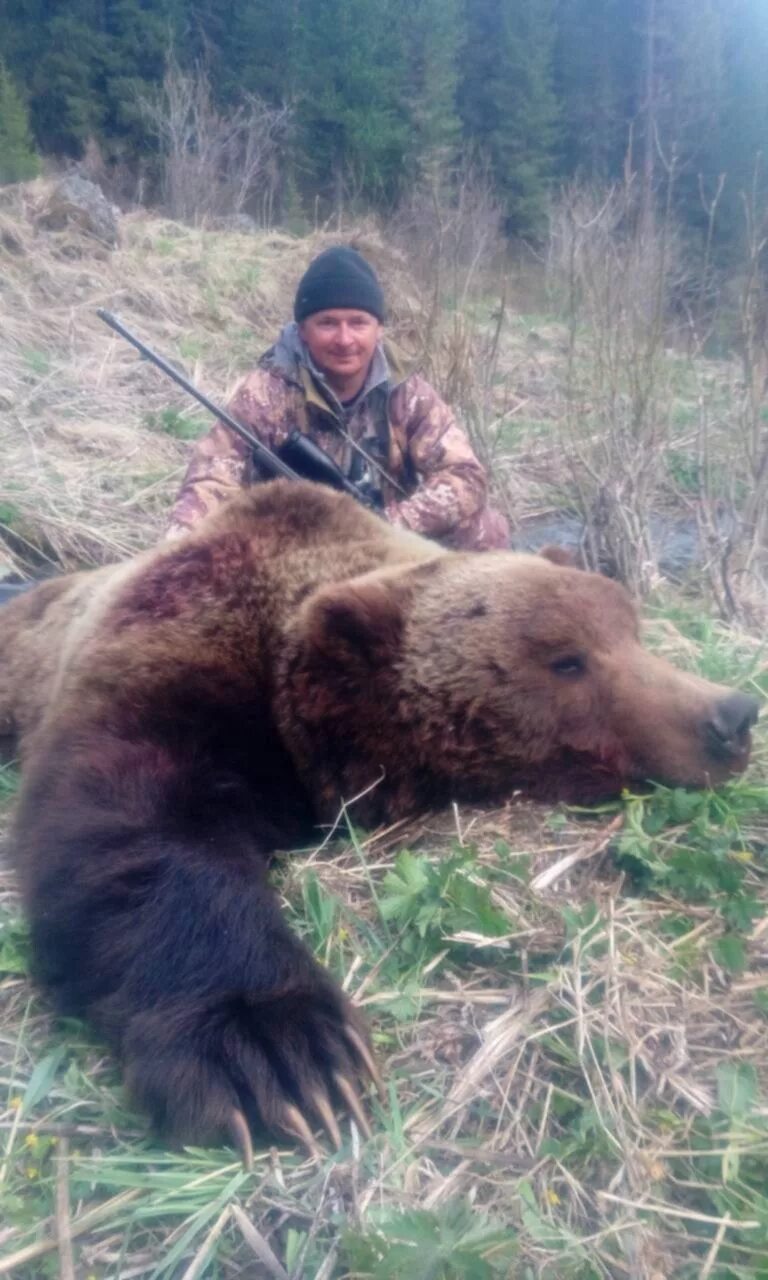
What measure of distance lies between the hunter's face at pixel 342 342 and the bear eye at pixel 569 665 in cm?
270

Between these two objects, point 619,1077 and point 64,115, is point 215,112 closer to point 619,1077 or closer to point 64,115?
point 64,115

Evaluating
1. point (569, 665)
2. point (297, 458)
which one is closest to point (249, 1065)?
point (569, 665)

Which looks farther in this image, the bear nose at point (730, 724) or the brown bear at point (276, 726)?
the bear nose at point (730, 724)

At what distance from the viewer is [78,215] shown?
1245 centimetres

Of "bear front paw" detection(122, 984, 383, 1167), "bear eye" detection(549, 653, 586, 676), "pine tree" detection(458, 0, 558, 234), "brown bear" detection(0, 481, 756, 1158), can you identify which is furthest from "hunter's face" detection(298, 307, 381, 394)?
"pine tree" detection(458, 0, 558, 234)

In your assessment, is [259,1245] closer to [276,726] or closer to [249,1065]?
[249,1065]

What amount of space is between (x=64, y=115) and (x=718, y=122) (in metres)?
13.7

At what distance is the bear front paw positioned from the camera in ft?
5.43

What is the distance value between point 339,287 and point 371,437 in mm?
675

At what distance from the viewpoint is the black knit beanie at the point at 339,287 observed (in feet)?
15.6

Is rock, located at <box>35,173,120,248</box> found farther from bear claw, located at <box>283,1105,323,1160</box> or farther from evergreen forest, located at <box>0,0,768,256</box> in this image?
bear claw, located at <box>283,1105,323,1160</box>

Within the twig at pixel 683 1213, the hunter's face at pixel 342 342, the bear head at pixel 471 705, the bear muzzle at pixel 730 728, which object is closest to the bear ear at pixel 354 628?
the bear head at pixel 471 705

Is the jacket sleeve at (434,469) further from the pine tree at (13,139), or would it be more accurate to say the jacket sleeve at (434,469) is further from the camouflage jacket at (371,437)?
the pine tree at (13,139)

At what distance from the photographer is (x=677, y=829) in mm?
2297
